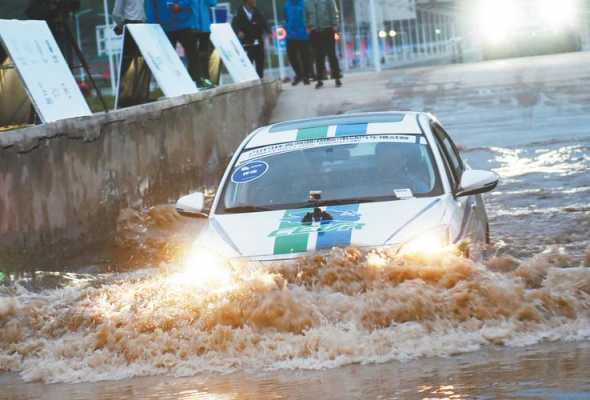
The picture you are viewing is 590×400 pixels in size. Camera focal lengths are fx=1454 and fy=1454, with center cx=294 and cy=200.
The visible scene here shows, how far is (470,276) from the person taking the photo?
7840mm

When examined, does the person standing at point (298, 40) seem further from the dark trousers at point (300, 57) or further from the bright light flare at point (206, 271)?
the bright light flare at point (206, 271)

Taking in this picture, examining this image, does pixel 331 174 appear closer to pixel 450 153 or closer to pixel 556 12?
pixel 450 153

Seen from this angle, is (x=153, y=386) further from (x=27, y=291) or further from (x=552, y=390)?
(x=27, y=291)

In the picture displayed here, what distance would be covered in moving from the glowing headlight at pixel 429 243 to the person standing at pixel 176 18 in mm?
10820

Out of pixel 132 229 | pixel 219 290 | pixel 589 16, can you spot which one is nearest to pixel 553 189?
pixel 132 229

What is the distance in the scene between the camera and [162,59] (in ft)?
55.1

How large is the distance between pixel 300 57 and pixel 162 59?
428 inches

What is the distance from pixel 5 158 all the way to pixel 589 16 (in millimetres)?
46000

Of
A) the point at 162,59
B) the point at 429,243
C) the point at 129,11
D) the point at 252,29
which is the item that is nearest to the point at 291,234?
the point at 429,243

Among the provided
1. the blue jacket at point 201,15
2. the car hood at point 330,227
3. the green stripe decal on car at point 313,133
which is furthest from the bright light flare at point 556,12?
the car hood at point 330,227

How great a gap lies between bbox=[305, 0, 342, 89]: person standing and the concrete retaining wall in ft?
25.5

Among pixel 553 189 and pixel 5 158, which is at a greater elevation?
pixel 5 158

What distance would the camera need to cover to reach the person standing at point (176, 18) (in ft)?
60.5

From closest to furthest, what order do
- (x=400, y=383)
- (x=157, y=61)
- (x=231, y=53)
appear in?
(x=400, y=383), (x=157, y=61), (x=231, y=53)
